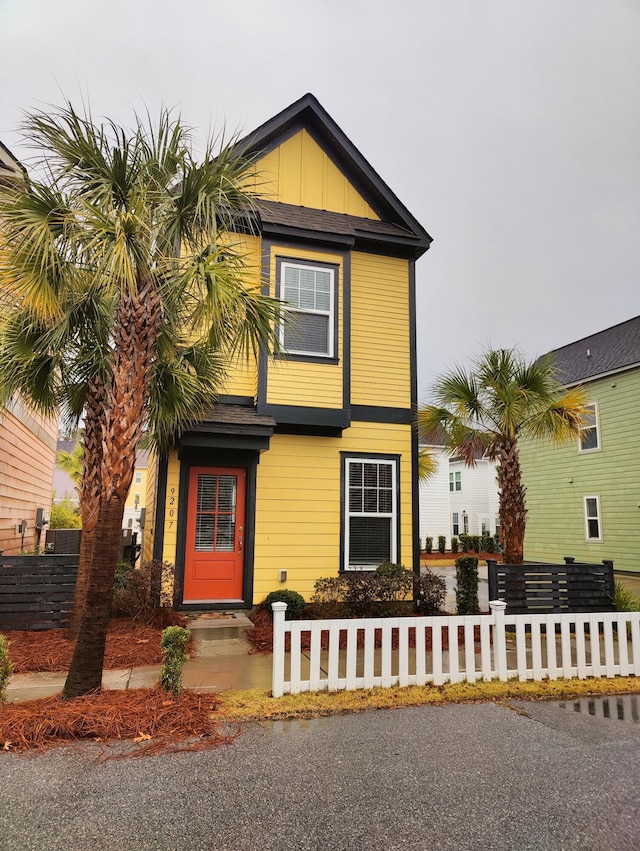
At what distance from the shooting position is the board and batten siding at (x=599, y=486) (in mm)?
15766

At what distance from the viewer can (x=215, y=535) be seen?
8727 millimetres

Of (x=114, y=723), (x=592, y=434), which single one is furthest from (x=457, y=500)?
(x=114, y=723)

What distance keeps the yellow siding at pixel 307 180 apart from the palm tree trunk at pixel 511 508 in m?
5.21

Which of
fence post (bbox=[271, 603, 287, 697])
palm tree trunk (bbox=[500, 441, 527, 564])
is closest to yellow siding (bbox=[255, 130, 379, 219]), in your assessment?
palm tree trunk (bbox=[500, 441, 527, 564])

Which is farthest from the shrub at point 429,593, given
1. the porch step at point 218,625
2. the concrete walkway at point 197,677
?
the concrete walkway at point 197,677

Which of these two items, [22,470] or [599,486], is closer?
[22,470]

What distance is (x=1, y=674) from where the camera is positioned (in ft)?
14.0

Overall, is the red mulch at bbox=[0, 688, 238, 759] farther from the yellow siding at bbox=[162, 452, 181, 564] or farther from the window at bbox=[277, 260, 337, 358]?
the window at bbox=[277, 260, 337, 358]

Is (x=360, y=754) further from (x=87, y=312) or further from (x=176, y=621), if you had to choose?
(x=87, y=312)

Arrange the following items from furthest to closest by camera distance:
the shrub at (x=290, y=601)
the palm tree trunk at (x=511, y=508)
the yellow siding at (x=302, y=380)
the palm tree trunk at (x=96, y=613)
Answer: the palm tree trunk at (x=511, y=508)
the yellow siding at (x=302, y=380)
the shrub at (x=290, y=601)
the palm tree trunk at (x=96, y=613)

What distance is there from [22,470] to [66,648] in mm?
6514

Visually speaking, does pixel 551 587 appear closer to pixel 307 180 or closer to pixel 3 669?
pixel 3 669

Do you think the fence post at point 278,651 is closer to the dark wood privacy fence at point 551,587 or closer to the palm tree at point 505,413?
the dark wood privacy fence at point 551,587

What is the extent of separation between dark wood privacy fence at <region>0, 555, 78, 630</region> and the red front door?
1.91 metres
